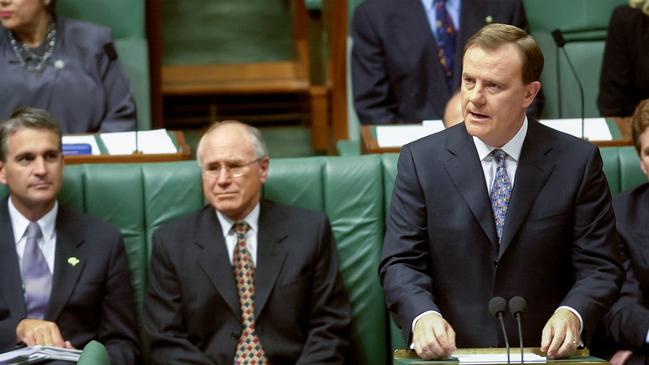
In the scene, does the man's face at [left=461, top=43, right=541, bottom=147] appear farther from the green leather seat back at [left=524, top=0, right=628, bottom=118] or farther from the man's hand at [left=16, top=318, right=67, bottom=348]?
the green leather seat back at [left=524, top=0, right=628, bottom=118]

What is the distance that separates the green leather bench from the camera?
10.8 feet

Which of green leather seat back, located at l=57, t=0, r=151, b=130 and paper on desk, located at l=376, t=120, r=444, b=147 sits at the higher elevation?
green leather seat back, located at l=57, t=0, r=151, b=130

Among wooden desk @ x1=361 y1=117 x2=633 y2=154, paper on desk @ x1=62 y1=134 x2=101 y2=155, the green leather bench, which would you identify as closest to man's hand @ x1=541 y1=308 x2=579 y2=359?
the green leather bench

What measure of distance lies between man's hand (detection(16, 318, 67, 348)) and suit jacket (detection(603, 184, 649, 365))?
1279 millimetres

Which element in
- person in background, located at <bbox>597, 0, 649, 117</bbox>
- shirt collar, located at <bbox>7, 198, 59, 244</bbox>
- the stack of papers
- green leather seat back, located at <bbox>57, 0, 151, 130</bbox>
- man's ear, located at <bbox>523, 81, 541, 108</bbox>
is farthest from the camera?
green leather seat back, located at <bbox>57, 0, 151, 130</bbox>

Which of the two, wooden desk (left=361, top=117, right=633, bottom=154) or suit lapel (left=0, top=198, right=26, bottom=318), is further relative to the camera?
wooden desk (left=361, top=117, right=633, bottom=154)

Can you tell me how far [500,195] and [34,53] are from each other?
6.40 feet

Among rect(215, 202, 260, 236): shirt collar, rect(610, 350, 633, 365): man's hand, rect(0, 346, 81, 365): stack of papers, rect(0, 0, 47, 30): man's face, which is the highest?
rect(0, 0, 47, 30): man's face

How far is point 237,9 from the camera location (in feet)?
20.5

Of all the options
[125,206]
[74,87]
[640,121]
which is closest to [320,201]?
[125,206]

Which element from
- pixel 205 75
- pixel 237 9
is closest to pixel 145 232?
pixel 205 75

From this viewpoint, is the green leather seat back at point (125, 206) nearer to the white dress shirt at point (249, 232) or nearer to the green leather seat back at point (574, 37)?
the white dress shirt at point (249, 232)

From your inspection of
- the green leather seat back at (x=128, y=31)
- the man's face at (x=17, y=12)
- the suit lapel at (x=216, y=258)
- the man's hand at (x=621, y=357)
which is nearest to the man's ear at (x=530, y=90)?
the man's hand at (x=621, y=357)

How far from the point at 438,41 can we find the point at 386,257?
1.68 metres
